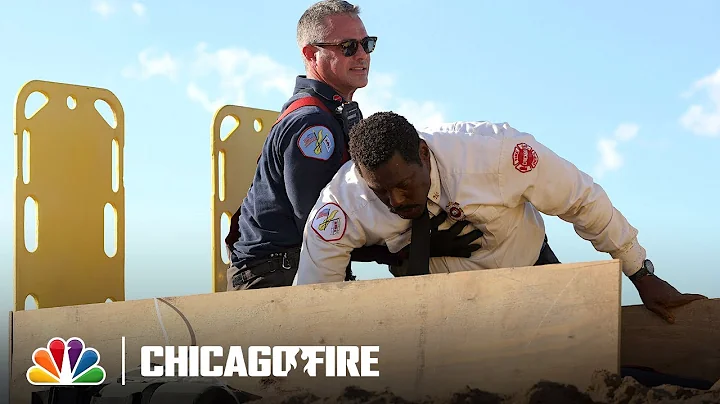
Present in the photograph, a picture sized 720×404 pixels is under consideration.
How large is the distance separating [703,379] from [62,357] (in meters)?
1.90

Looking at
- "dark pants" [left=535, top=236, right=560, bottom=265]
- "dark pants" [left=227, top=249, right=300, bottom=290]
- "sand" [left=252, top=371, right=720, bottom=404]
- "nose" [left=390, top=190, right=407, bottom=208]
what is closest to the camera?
"sand" [left=252, top=371, right=720, bottom=404]

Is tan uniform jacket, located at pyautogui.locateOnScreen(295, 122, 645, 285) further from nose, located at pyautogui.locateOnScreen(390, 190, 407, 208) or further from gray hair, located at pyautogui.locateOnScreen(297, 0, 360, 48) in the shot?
gray hair, located at pyautogui.locateOnScreen(297, 0, 360, 48)

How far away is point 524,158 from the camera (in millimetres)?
2584

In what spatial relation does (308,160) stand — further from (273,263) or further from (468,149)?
(468,149)

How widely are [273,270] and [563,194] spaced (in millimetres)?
1081

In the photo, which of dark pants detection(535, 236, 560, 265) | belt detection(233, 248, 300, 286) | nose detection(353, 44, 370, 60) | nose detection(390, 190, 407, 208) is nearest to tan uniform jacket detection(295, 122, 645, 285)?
nose detection(390, 190, 407, 208)

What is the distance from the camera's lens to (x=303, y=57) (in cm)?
351

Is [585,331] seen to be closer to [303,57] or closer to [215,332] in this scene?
[215,332]

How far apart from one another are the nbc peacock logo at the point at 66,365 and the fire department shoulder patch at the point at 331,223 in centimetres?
76

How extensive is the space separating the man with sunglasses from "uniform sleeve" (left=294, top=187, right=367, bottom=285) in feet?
0.57

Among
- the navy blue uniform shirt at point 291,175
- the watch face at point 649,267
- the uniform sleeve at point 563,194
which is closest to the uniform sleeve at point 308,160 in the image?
the navy blue uniform shirt at point 291,175

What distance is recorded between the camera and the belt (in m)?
3.15

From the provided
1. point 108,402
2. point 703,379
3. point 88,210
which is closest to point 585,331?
point 703,379

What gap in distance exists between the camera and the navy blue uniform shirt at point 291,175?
9.86ft
